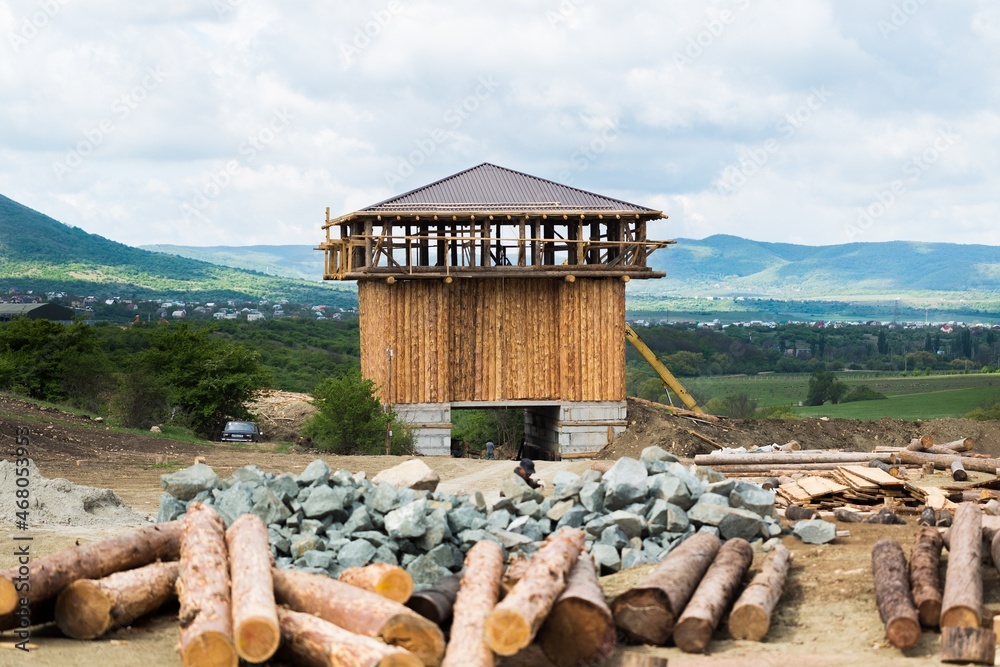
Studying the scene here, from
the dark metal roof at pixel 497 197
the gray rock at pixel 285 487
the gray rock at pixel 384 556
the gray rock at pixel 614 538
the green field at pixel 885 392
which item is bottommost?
the green field at pixel 885 392

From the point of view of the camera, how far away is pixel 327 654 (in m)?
9.98

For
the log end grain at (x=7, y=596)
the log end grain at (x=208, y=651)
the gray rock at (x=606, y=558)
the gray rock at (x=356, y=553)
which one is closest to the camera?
the log end grain at (x=208, y=651)

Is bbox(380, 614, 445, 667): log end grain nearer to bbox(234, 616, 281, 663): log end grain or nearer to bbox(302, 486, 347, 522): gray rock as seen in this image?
bbox(234, 616, 281, 663): log end grain

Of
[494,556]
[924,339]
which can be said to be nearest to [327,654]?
[494,556]

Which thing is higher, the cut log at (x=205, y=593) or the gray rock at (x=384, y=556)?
the cut log at (x=205, y=593)

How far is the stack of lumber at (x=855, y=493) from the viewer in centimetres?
1842

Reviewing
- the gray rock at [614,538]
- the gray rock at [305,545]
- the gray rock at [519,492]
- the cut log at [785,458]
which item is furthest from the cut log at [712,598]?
the cut log at [785,458]

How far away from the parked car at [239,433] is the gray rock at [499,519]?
22.5m

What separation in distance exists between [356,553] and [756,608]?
4.34 m

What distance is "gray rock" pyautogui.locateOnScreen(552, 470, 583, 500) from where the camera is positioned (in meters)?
16.0

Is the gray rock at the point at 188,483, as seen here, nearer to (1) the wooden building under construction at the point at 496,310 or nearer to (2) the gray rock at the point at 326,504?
(2) the gray rock at the point at 326,504

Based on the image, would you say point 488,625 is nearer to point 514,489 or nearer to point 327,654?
point 327,654

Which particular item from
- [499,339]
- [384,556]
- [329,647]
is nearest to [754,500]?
[384,556]

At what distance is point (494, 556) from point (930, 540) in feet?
16.4
